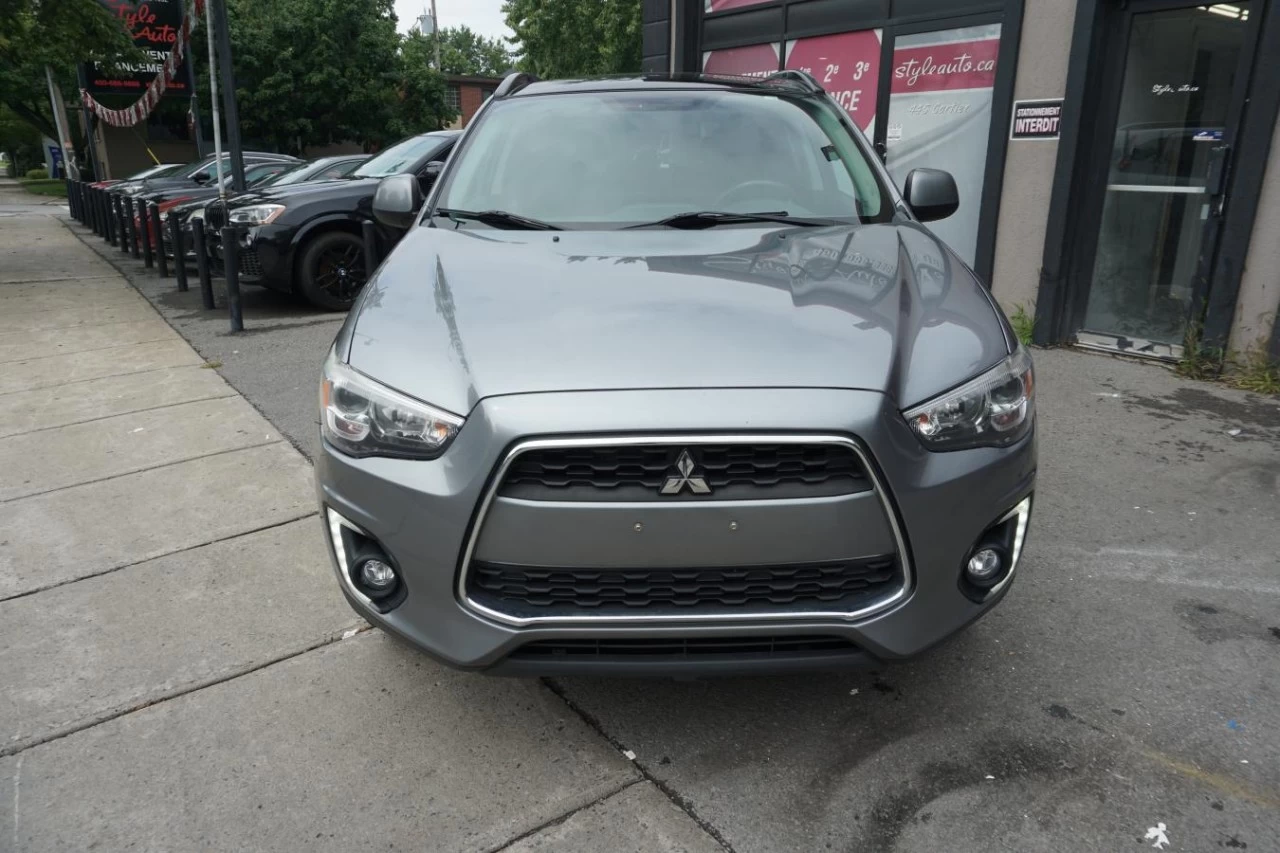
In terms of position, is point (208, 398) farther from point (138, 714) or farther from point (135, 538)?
point (138, 714)

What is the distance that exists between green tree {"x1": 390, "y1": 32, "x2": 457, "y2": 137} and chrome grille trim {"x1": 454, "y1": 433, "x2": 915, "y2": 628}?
34543 millimetres

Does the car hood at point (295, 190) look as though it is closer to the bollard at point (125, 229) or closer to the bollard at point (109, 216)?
the bollard at point (125, 229)

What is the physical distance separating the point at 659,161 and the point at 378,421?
5.70ft

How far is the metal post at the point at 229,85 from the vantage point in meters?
9.95

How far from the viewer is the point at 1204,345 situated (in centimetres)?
593

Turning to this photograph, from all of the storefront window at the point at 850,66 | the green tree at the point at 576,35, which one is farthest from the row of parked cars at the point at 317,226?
the green tree at the point at 576,35

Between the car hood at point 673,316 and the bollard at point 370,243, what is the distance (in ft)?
19.2

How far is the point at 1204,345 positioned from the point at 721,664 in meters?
5.26

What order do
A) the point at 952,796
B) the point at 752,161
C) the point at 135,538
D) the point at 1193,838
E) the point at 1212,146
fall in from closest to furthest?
the point at 1193,838 → the point at 952,796 → the point at 752,161 → the point at 135,538 → the point at 1212,146

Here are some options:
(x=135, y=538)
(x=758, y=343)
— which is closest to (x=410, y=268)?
(x=758, y=343)

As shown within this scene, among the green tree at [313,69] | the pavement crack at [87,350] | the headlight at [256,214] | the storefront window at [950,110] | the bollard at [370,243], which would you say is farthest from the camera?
the green tree at [313,69]

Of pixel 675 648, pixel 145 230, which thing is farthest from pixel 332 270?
pixel 675 648

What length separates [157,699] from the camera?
9.09 ft

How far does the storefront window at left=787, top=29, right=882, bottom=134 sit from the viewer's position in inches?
315
